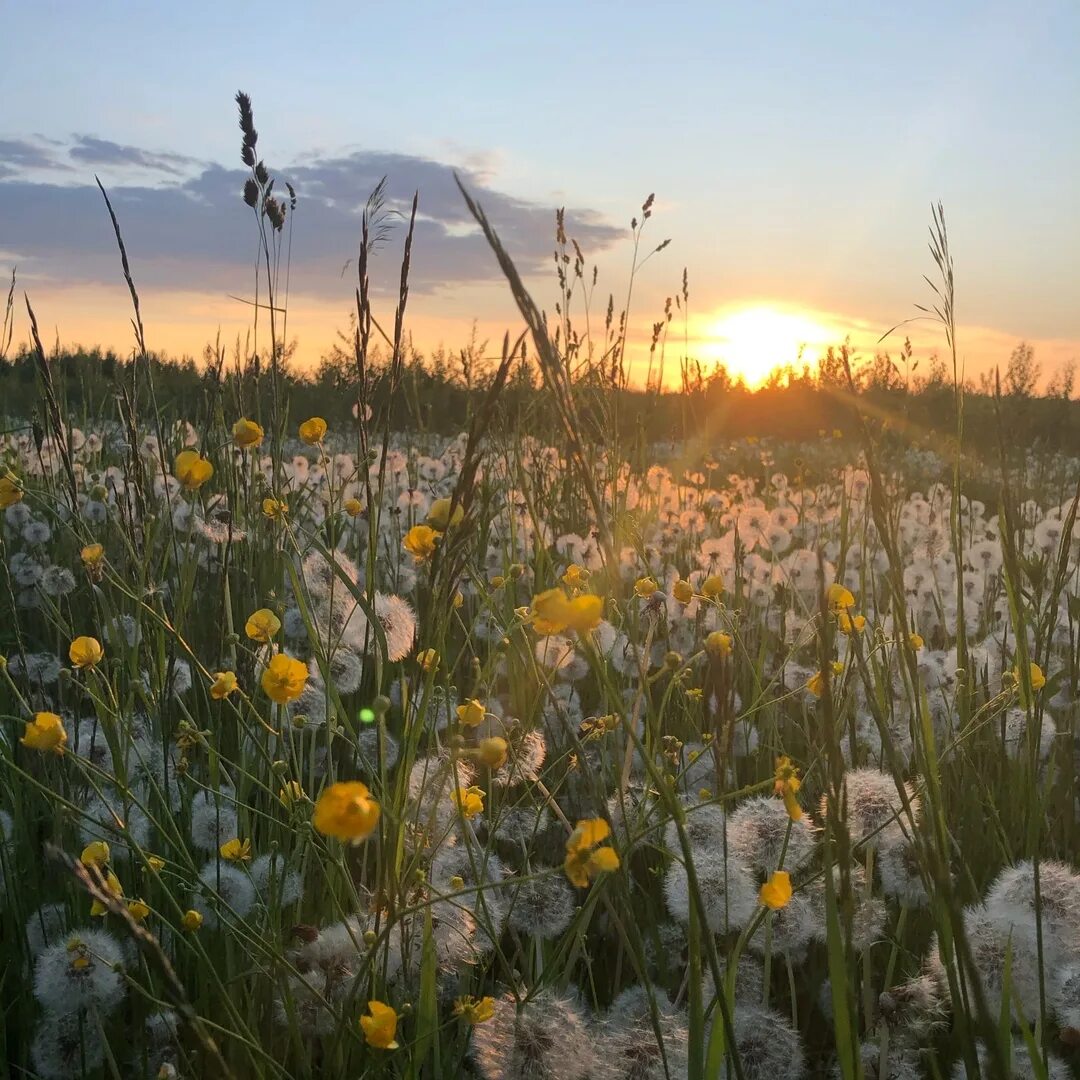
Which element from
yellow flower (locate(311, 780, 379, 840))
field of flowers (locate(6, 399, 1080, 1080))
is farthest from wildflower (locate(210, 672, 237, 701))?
yellow flower (locate(311, 780, 379, 840))

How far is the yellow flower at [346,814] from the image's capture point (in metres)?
0.88

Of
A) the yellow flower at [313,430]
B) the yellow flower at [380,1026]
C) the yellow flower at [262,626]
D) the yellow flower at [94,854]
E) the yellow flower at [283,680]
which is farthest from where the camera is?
the yellow flower at [313,430]

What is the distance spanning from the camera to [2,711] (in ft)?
9.59

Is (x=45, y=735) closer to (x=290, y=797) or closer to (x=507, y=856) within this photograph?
(x=290, y=797)

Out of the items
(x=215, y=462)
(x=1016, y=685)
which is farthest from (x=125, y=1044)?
(x=215, y=462)

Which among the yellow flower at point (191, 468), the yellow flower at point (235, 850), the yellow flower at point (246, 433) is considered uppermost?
the yellow flower at point (246, 433)

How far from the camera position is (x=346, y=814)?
0.89 metres

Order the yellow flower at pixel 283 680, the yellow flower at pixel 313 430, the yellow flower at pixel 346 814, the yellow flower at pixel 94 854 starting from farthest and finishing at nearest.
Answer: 1. the yellow flower at pixel 313 430
2. the yellow flower at pixel 94 854
3. the yellow flower at pixel 283 680
4. the yellow flower at pixel 346 814

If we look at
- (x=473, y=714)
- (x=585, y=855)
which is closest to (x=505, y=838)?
(x=473, y=714)

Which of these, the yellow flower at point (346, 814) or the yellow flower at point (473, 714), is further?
the yellow flower at point (473, 714)

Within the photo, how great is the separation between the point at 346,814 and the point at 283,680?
0.51m

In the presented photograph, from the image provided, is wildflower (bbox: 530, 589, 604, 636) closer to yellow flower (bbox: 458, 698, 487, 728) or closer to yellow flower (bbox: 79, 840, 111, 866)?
yellow flower (bbox: 458, 698, 487, 728)

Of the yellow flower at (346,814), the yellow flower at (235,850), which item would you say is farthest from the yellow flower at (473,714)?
the yellow flower at (235,850)

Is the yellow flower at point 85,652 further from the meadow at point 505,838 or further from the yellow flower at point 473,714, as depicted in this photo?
the yellow flower at point 473,714
